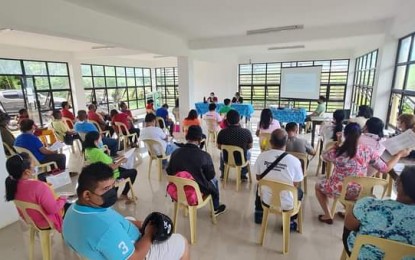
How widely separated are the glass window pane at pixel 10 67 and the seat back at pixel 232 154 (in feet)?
23.1

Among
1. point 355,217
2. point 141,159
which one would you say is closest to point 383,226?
point 355,217

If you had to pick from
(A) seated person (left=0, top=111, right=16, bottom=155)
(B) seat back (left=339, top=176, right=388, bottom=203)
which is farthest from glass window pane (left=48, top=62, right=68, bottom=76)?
(B) seat back (left=339, top=176, right=388, bottom=203)

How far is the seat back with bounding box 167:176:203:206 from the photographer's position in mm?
2219

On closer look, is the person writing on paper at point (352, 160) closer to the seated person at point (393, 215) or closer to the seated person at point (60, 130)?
the seated person at point (393, 215)

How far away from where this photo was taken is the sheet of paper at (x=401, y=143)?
241 centimetres

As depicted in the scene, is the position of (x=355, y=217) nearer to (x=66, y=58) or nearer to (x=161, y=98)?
(x=66, y=58)

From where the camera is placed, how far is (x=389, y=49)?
14.7ft

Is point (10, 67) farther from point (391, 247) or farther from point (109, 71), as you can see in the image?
point (391, 247)

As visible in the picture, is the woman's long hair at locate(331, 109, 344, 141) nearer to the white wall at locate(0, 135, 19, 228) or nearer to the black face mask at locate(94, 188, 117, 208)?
the black face mask at locate(94, 188, 117, 208)

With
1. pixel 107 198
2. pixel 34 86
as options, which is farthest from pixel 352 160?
pixel 34 86

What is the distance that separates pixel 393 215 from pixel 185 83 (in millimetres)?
6223

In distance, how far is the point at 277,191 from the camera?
2.07 meters

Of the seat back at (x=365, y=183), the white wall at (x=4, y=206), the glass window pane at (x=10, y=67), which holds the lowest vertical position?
the white wall at (x=4, y=206)

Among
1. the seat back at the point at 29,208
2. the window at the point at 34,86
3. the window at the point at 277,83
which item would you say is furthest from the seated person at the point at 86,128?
the window at the point at 277,83
